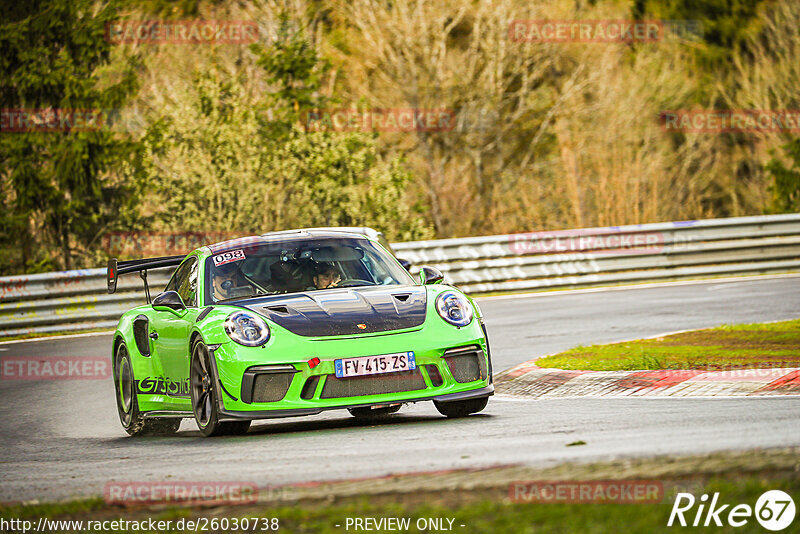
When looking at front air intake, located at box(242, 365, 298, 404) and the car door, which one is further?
the car door

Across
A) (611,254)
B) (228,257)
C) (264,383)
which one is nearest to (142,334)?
(228,257)

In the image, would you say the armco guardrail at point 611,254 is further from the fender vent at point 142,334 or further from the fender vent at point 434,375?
the fender vent at point 434,375

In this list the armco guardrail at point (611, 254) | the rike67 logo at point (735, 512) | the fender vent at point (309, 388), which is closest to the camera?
the rike67 logo at point (735, 512)

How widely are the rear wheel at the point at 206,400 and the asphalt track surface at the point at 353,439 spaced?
153mm

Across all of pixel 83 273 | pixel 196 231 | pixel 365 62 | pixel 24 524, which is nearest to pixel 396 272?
pixel 24 524

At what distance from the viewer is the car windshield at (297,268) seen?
901 centimetres

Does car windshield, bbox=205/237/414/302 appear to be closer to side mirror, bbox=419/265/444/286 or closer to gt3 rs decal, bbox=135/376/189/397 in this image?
side mirror, bbox=419/265/444/286

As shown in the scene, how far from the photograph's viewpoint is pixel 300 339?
7887 mm

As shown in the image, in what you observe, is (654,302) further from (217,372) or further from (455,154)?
(455,154)

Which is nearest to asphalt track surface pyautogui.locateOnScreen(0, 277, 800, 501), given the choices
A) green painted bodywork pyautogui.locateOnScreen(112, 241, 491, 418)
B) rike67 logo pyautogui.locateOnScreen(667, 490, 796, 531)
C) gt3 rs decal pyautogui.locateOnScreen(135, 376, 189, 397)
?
green painted bodywork pyautogui.locateOnScreen(112, 241, 491, 418)

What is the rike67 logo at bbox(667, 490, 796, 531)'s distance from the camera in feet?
14.1

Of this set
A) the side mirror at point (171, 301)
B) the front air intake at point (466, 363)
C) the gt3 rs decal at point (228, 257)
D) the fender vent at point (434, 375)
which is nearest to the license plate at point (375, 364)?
the fender vent at point (434, 375)

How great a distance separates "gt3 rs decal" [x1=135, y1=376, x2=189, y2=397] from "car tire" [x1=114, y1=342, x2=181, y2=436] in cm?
15

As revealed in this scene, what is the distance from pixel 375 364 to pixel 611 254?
14.6 meters
